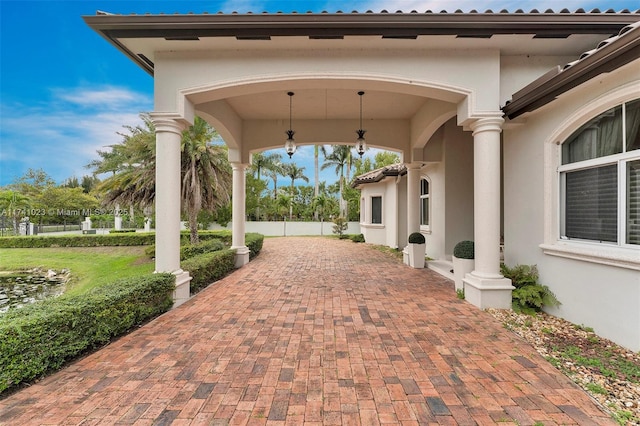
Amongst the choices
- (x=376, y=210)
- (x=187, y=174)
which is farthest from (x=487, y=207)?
(x=376, y=210)

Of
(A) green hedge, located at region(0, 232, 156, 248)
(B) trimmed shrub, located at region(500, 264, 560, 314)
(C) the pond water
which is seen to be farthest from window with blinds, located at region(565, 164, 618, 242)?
(A) green hedge, located at region(0, 232, 156, 248)

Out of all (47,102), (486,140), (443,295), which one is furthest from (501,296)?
(47,102)

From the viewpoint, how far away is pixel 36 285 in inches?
462

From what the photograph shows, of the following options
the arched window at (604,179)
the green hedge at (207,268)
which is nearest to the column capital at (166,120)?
the green hedge at (207,268)

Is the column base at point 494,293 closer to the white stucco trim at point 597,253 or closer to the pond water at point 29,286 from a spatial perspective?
the white stucco trim at point 597,253

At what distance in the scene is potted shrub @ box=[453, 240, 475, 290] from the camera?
5742 millimetres

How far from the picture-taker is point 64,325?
3.15 m

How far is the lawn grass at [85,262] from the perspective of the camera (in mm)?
11984

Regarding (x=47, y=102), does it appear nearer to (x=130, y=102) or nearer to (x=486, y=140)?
(x=130, y=102)

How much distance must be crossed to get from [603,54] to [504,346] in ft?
11.9

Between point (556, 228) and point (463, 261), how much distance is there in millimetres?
1648

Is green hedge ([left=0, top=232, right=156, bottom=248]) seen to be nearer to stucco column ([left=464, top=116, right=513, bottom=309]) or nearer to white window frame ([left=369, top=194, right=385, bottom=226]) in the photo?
white window frame ([left=369, top=194, right=385, bottom=226])

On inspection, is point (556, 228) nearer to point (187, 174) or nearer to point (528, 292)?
point (528, 292)

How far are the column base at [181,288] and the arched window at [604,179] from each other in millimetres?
6549
